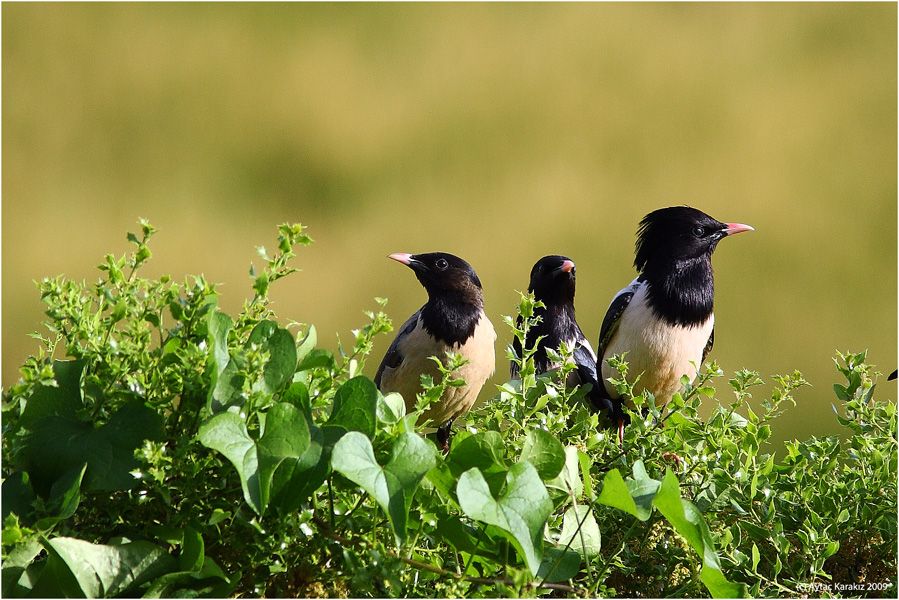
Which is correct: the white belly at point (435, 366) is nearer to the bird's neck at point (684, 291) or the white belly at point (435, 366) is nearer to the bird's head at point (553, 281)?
the bird's head at point (553, 281)

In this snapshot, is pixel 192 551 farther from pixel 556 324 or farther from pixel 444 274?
pixel 556 324


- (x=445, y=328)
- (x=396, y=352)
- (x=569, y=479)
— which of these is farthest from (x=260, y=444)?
(x=396, y=352)

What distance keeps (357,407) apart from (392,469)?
76mm

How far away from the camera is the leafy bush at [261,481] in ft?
2.22

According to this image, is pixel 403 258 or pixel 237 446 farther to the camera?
pixel 403 258

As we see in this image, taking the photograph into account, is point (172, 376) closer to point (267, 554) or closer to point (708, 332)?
point (267, 554)

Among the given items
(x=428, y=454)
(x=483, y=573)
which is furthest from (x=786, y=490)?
(x=428, y=454)

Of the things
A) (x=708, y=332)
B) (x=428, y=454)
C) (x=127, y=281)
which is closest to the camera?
(x=428, y=454)

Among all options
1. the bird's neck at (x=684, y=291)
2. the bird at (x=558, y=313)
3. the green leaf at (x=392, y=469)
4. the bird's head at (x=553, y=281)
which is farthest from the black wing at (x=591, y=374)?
the green leaf at (x=392, y=469)

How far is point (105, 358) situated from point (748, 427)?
1.95 ft

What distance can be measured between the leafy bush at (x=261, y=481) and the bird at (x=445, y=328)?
1.31 meters

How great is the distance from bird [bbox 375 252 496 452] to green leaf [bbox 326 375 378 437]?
142 centimetres

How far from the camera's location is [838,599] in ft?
2.79

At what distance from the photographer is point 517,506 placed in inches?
27.3
